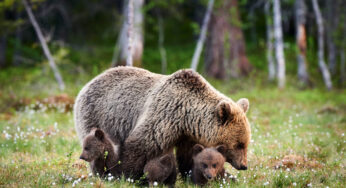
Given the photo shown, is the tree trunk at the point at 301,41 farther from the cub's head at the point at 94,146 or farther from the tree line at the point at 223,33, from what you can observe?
the cub's head at the point at 94,146

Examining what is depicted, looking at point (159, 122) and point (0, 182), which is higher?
point (159, 122)

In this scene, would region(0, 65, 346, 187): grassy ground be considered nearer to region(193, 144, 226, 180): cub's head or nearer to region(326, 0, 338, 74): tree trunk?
region(193, 144, 226, 180): cub's head

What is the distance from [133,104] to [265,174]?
2.50 meters

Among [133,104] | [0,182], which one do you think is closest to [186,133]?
[133,104]

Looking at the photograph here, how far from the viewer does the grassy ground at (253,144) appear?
A: 5.86 m

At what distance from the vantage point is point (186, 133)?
5996mm

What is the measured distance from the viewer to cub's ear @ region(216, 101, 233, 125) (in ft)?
18.2

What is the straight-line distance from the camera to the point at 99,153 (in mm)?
6020

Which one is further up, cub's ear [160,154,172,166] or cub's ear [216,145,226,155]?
cub's ear [216,145,226,155]

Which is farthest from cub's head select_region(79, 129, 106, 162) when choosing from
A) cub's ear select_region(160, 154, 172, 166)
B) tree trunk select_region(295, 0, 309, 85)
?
tree trunk select_region(295, 0, 309, 85)

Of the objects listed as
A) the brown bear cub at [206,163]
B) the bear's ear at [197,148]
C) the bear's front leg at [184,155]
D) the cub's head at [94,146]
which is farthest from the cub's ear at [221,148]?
the cub's head at [94,146]

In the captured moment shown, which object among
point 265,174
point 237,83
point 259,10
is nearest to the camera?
point 265,174

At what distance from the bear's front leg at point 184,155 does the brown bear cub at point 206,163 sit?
46cm

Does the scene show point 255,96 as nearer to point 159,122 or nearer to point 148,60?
point 159,122
